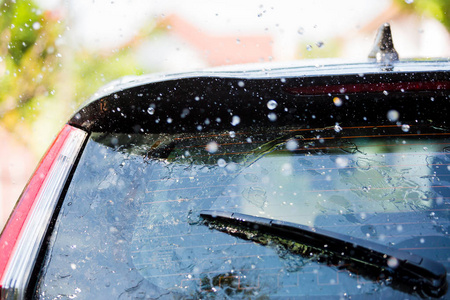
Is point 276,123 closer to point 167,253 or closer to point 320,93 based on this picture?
point 320,93

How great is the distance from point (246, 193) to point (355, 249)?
477mm

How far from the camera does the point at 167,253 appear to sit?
1364 millimetres

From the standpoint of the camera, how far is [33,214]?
58.7 inches

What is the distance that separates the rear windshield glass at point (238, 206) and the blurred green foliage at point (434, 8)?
13.7 m

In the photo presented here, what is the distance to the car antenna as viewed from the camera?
7.97 feet

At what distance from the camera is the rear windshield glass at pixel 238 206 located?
4.11 ft

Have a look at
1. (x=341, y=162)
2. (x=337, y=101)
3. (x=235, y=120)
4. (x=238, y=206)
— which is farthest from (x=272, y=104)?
(x=238, y=206)

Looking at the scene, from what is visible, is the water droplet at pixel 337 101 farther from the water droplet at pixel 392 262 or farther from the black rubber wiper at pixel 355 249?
the water droplet at pixel 392 262

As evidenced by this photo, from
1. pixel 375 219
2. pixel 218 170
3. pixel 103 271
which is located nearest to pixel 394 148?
pixel 375 219

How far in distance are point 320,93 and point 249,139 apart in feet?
1.29

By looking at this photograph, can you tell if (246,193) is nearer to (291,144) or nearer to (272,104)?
(291,144)

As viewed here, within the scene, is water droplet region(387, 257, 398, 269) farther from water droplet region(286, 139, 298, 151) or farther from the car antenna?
the car antenna

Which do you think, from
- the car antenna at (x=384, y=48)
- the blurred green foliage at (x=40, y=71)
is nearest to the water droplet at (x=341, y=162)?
the car antenna at (x=384, y=48)

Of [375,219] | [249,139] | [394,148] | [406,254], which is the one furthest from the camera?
[249,139]
